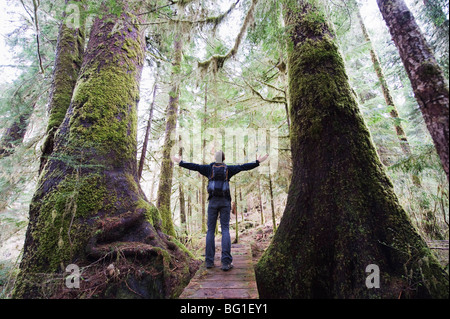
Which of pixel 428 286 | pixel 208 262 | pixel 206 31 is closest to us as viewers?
pixel 428 286

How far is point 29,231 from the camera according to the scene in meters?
3.11

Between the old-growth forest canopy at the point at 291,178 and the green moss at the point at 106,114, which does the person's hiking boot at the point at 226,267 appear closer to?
the old-growth forest canopy at the point at 291,178

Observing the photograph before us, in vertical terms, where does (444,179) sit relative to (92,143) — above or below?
below

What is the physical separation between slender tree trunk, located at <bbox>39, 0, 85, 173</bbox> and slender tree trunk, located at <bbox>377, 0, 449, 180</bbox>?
20.9 feet

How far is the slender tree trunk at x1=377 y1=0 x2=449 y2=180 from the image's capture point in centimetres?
208

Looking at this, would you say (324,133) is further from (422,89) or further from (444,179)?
(444,179)

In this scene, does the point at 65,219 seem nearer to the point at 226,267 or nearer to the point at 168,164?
the point at 226,267

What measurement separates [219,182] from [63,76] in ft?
16.5

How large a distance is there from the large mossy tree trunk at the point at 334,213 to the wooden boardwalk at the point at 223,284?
14.4 inches

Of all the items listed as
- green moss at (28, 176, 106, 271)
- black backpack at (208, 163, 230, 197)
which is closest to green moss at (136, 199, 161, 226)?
green moss at (28, 176, 106, 271)

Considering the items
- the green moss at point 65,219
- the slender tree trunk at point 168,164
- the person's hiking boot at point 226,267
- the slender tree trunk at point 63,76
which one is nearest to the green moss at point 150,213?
the green moss at point 65,219

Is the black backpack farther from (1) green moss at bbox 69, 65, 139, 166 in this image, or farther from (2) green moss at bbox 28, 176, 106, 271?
(2) green moss at bbox 28, 176, 106, 271

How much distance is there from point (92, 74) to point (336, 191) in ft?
18.1

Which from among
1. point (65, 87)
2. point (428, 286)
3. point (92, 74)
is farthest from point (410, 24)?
point (65, 87)
